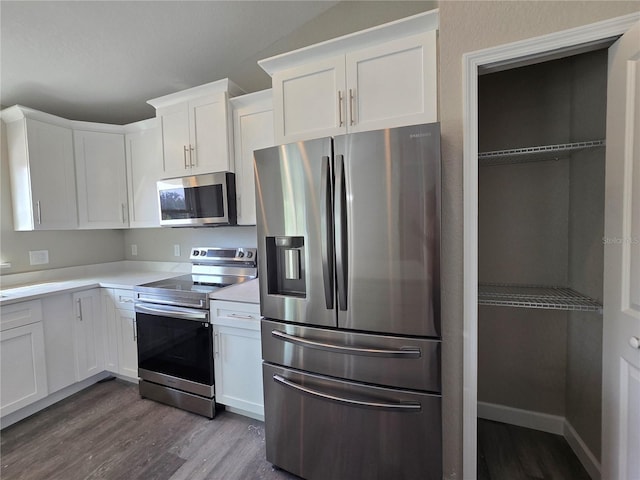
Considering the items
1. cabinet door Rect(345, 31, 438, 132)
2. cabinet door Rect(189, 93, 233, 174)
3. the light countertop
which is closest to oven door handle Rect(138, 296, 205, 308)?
the light countertop

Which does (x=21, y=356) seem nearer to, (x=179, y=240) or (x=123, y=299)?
(x=123, y=299)

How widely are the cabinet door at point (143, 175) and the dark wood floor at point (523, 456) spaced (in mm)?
3043

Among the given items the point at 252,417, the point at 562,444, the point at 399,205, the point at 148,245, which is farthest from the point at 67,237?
the point at 562,444

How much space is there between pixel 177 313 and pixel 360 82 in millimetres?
1917

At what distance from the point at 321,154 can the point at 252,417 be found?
1880mm

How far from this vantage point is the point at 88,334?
2.40 meters

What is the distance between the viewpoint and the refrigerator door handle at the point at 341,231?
1.28 metres

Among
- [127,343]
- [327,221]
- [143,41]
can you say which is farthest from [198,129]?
[127,343]

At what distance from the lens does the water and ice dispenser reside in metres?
1.49

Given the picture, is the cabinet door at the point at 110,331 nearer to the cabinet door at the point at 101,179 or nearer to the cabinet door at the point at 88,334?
the cabinet door at the point at 88,334

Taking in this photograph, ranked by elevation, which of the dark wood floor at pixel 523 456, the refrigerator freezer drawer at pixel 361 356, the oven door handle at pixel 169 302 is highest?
the oven door handle at pixel 169 302

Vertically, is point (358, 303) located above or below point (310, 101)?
below

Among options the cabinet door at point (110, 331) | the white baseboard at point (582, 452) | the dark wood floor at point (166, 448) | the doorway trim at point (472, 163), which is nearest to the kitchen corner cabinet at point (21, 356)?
the dark wood floor at point (166, 448)

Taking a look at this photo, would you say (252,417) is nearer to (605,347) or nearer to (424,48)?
(605,347)
